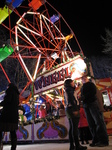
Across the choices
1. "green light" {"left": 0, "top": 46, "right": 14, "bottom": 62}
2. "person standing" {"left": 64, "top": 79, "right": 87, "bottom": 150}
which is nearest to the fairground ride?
"green light" {"left": 0, "top": 46, "right": 14, "bottom": 62}

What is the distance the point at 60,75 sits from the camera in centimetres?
641

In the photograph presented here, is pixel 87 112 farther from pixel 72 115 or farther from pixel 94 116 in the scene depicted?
pixel 72 115

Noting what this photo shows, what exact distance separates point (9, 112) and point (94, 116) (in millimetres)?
1807

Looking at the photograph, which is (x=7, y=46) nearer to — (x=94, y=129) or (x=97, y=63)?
(x=94, y=129)

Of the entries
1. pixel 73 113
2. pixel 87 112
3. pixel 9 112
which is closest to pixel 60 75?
pixel 87 112

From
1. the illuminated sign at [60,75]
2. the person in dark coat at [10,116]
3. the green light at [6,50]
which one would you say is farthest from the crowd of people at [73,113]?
the green light at [6,50]

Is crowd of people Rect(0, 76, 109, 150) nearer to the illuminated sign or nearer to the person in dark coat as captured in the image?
the person in dark coat

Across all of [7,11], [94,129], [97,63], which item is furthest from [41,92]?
[97,63]

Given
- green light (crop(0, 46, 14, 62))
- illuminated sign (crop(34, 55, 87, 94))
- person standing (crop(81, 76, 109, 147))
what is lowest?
person standing (crop(81, 76, 109, 147))

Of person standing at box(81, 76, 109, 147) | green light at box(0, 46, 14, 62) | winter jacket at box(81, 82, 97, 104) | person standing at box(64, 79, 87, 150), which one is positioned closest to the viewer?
person standing at box(64, 79, 87, 150)

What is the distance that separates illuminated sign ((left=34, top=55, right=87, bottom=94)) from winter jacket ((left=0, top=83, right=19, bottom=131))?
324 cm

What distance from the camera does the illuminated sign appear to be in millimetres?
5683

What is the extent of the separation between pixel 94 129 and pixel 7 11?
7274mm

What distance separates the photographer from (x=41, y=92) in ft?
23.7
